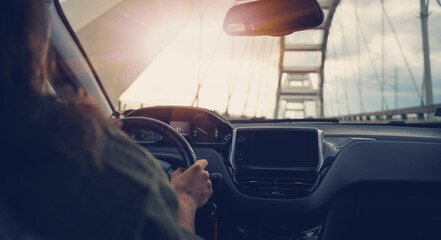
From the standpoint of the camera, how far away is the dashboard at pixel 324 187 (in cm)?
240

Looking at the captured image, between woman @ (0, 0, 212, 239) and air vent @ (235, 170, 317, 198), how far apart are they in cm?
190

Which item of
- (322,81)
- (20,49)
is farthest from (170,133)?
(322,81)

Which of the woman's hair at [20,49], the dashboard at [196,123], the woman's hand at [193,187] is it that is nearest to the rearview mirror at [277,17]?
the dashboard at [196,123]

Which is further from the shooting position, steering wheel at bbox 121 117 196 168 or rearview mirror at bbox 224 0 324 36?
rearview mirror at bbox 224 0 324 36

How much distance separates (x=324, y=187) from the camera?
2486 mm

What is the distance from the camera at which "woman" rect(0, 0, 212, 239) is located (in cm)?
64

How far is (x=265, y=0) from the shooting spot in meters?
2.33

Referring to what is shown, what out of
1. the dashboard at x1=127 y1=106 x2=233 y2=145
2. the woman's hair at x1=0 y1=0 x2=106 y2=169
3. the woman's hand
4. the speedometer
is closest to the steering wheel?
the woman's hand

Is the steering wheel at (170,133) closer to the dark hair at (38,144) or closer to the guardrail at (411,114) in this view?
the dark hair at (38,144)

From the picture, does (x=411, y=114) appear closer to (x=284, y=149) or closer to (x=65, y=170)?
(x=284, y=149)

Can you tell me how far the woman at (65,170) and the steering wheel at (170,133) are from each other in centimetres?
97

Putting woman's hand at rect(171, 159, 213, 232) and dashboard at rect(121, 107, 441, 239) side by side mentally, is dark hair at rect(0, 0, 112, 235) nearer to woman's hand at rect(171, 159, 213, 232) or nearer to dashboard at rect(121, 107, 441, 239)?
woman's hand at rect(171, 159, 213, 232)

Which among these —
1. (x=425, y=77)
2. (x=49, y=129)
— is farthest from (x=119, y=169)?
(x=425, y=77)

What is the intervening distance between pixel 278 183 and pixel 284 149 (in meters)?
0.25
